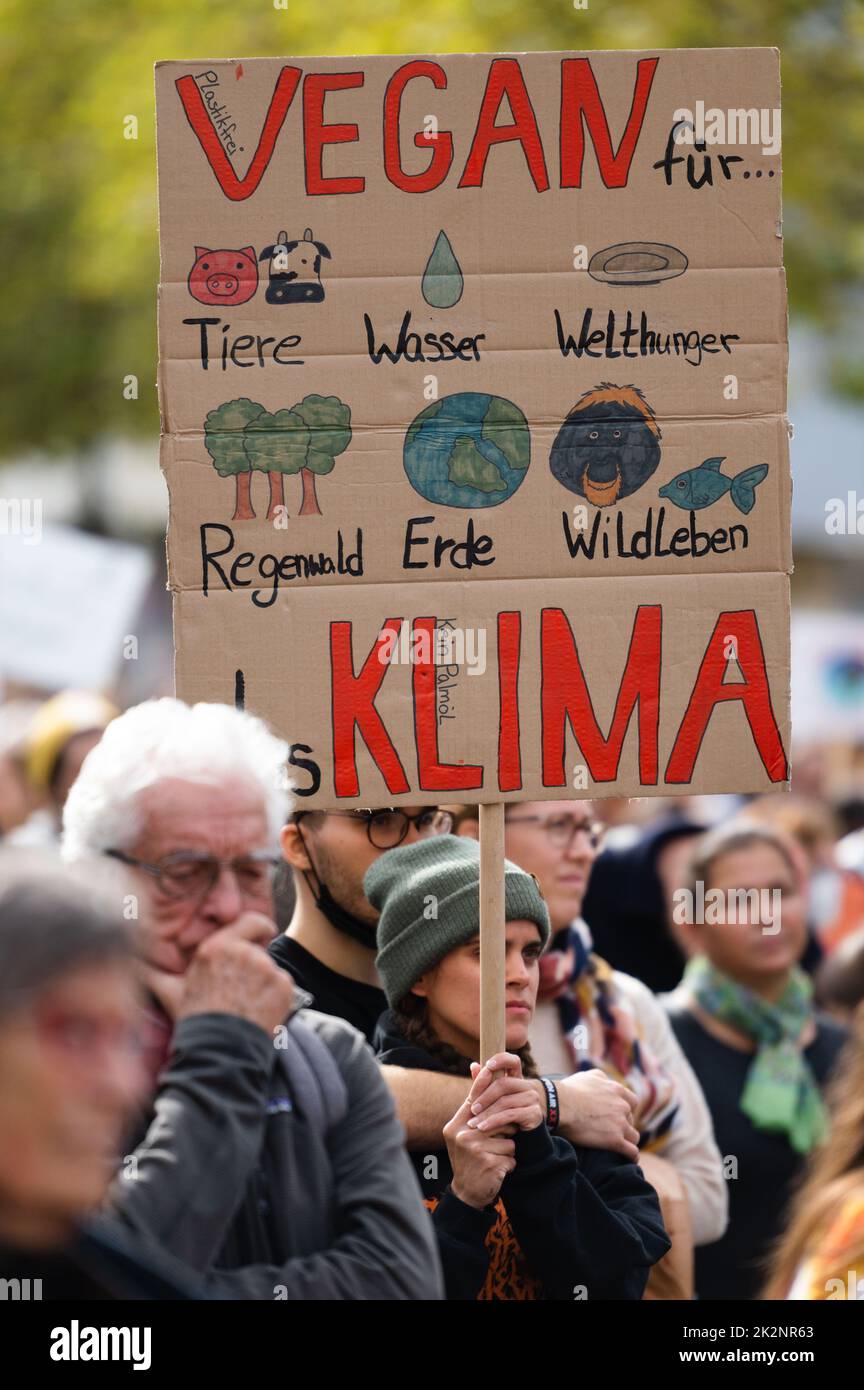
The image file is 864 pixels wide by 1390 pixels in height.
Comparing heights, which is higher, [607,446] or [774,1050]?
[607,446]

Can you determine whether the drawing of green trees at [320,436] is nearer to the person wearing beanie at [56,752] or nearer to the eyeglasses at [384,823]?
the eyeglasses at [384,823]

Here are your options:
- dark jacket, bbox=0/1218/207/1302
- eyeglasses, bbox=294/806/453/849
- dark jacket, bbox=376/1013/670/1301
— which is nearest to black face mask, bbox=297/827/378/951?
eyeglasses, bbox=294/806/453/849

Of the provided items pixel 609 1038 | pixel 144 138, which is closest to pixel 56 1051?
pixel 609 1038

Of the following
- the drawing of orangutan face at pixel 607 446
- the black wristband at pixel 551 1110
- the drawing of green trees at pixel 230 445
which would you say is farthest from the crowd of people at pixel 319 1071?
the drawing of orangutan face at pixel 607 446

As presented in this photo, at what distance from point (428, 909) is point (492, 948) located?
0.15 meters

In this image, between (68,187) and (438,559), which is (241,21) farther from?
(438,559)

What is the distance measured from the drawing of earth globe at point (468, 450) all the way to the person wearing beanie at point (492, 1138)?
22.7 inches

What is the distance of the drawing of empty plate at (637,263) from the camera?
3127mm

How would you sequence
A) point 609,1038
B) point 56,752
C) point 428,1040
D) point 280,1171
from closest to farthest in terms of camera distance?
point 280,1171
point 428,1040
point 609,1038
point 56,752

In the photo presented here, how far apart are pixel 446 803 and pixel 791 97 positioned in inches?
351

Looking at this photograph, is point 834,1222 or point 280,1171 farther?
point 834,1222

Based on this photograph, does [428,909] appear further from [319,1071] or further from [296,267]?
[296,267]

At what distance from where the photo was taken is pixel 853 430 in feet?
81.8

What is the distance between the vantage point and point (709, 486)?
3.17 m
